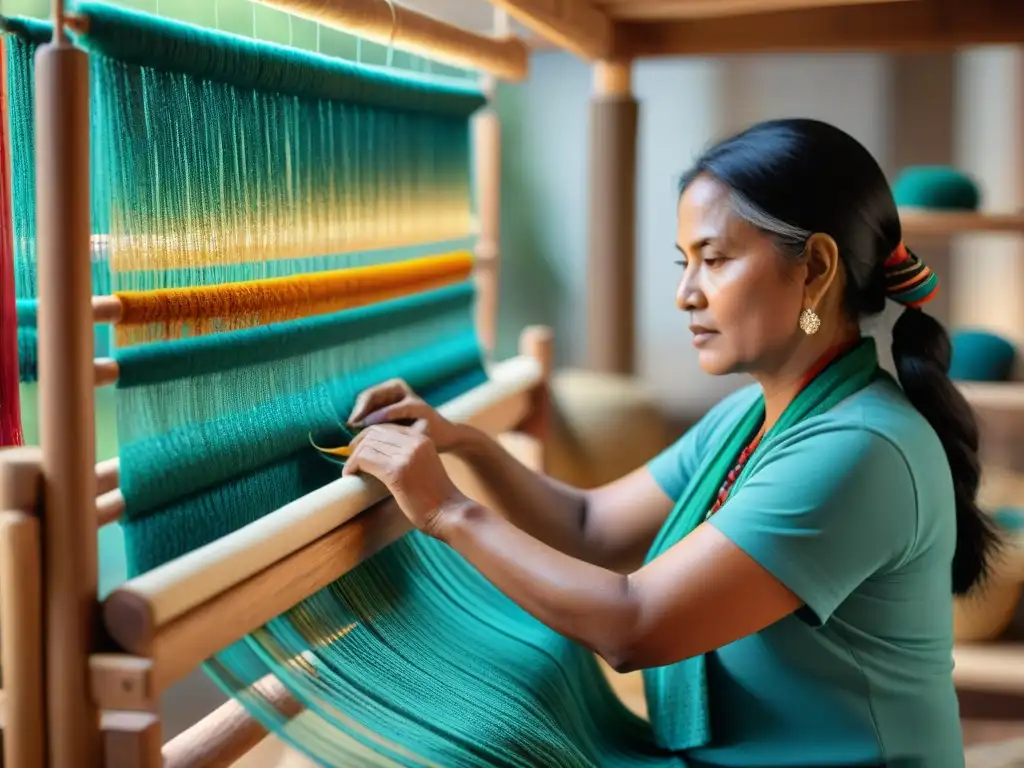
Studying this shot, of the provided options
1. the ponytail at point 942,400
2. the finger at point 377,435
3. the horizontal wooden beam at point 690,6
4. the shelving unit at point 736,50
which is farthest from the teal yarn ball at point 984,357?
the finger at point 377,435

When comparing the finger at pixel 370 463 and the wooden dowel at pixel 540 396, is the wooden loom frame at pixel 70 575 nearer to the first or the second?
the finger at pixel 370 463

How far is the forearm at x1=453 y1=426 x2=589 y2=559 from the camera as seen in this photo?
1601 millimetres

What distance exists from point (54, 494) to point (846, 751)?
90 centimetres

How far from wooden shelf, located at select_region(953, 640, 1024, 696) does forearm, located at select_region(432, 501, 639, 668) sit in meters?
1.44

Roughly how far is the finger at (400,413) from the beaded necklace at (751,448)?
37cm

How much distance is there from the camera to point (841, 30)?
289 cm

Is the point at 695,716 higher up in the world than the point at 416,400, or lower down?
lower down

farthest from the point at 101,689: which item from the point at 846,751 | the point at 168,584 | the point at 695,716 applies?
the point at 846,751

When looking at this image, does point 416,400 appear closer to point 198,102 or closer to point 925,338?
point 198,102

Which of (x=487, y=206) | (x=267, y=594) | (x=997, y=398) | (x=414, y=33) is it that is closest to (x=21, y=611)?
(x=267, y=594)

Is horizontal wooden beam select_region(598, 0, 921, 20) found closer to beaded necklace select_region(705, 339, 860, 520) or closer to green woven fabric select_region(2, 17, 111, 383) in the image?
beaded necklace select_region(705, 339, 860, 520)

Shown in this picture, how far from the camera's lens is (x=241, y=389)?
4.07ft

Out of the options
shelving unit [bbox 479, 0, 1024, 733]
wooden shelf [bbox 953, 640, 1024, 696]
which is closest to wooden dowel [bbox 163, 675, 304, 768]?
shelving unit [bbox 479, 0, 1024, 733]

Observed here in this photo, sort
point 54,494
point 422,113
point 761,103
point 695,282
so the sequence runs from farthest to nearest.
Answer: point 761,103 → point 422,113 → point 695,282 → point 54,494
